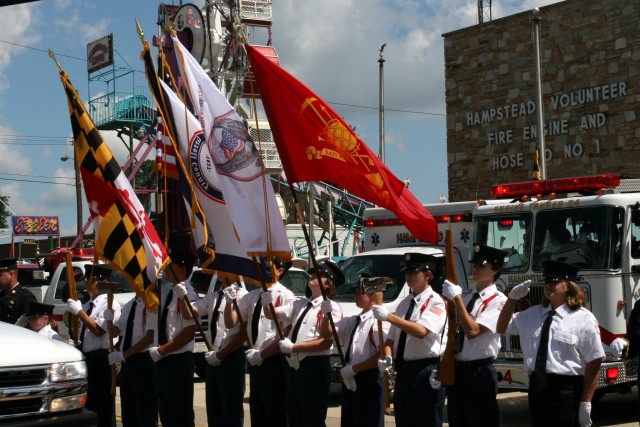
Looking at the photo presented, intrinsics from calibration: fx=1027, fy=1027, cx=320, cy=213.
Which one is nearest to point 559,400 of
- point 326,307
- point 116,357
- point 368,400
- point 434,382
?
point 434,382

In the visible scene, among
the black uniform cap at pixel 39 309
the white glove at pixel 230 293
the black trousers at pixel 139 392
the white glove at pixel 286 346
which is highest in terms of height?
the white glove at pixel 230 293

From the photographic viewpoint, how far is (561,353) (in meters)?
7.35

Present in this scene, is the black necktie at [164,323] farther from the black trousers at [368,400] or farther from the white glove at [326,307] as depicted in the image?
the black trousers at [368,400]

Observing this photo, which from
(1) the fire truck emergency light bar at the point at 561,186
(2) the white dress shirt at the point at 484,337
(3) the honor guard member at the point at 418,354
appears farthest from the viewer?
(1) the fire truck emergency light bar at the point at 561,186

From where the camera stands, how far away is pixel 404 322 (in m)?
7.66

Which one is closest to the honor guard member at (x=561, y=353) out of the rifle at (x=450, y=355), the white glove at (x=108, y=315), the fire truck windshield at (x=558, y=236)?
the rifle at (x=450, y=355)

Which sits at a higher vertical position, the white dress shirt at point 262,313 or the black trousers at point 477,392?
the white dress shirt at point 262,313

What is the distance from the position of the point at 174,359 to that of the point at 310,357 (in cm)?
138

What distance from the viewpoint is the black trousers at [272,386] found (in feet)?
29.8

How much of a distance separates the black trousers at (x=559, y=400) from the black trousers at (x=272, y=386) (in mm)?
2511

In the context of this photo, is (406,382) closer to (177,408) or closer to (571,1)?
(177,408)

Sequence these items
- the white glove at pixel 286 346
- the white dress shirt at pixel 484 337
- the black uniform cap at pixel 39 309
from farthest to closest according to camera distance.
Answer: the black uniform cap at pixel 39 309 < the white glove at pixel 286 346 < the white dress shirt at pixel 484 337

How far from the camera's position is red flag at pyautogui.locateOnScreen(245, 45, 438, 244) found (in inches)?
317

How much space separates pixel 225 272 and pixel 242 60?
24.7m
